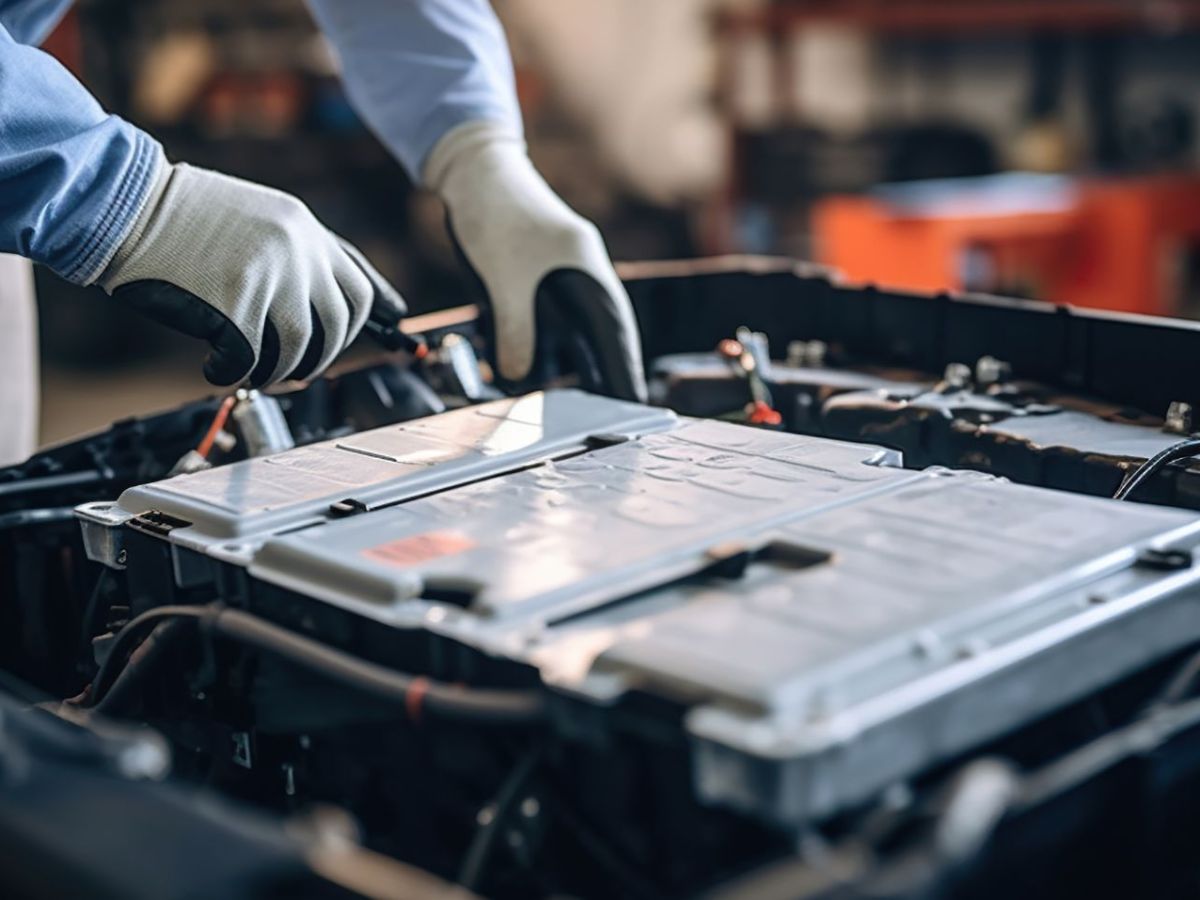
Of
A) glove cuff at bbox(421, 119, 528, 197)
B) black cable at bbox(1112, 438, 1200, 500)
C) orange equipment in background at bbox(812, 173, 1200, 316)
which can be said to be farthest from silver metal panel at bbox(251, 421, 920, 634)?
orange equipment in background at bbox(812, 173, 1200, 316)

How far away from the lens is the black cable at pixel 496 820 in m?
0.64

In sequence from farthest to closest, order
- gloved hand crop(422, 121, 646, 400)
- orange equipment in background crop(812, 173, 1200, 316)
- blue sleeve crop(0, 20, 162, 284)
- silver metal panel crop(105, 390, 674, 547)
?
orange equipment in background crop(812, 173, 1200, 316) < gloved hand crop(422, 121, 646, 400) < blue sleeve crop(0, 20, 162, 284) < silver metal panel crop(105, 390, 674, 547)

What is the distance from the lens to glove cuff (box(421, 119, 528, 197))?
146 cm

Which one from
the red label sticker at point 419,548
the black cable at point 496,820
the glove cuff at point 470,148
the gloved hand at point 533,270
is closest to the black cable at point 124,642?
the red label sticker at point 419,548

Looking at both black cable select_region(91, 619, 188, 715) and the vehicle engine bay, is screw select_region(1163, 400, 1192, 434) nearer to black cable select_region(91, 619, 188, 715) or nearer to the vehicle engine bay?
the vehicle engine bay

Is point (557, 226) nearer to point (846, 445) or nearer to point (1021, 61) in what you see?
point (846, 445)

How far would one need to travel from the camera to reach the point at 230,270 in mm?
1082

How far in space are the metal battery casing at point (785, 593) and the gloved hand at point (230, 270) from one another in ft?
0.73

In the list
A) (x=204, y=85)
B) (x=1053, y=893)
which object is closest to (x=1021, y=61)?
(x=204, y=85)

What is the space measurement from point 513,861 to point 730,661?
16 cm

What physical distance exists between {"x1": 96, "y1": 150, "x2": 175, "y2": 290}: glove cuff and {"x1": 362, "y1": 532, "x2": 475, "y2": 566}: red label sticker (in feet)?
1.38

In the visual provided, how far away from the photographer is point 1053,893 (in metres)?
0.65

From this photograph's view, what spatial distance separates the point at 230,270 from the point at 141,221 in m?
0.07

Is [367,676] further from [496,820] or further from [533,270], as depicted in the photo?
[533,270]
